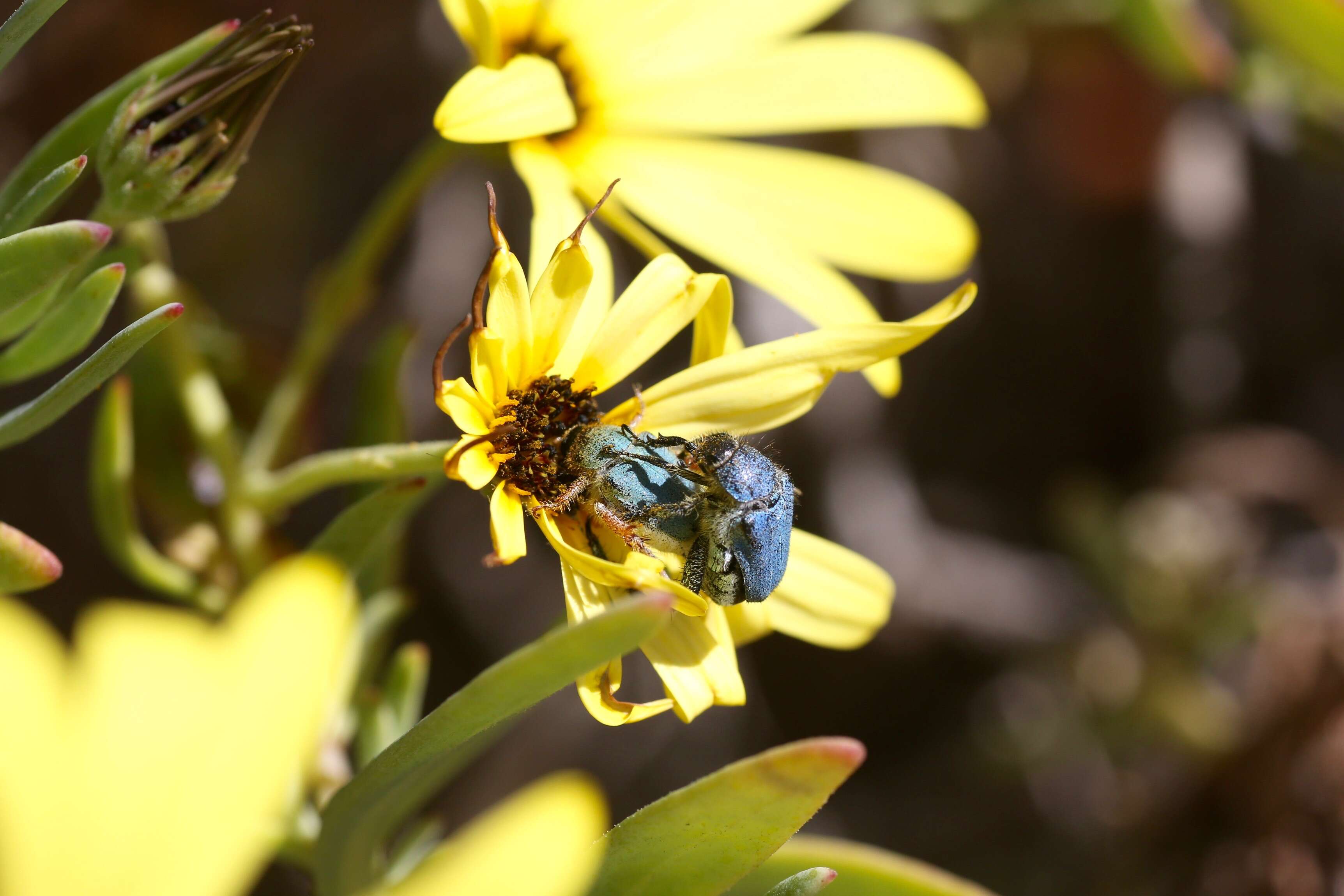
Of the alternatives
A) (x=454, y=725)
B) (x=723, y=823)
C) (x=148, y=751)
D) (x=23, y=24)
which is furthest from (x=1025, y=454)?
(x=148, y=751)

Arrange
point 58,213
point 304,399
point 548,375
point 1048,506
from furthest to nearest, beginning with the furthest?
point 1048,506 < point 58,213 < point 304,399 < point 548,375

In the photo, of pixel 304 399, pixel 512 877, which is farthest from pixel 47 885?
pixel 304 399

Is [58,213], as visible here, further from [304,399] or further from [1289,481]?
[1289,481]

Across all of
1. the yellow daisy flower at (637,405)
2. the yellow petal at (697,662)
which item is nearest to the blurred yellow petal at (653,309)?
the yellow daisy flower at (637,405)

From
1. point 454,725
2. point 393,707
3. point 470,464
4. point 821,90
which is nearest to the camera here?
point 454,725

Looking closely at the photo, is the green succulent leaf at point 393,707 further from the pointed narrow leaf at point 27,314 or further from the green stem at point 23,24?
the green stem at point 23,24

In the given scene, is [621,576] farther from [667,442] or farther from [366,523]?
[366,523]

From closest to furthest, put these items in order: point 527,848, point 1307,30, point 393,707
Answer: point 527,848 → point 393,707 → point 1307,30
